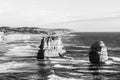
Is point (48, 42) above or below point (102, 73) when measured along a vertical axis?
above

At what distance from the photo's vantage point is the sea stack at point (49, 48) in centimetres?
7654

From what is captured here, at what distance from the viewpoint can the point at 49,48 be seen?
254ft

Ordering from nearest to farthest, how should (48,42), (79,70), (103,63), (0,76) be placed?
(0,76) → (79,70) → (103,63) → (48,42)

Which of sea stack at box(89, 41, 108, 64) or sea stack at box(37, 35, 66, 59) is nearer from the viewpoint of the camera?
sea stack at box(89, 41, 108, 64)

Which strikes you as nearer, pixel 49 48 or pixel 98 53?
pixel 98 53

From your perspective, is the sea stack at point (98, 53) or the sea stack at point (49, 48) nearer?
the sea stack at point (98, 53)

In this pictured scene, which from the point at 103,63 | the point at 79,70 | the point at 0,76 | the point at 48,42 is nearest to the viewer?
the point at 0,76

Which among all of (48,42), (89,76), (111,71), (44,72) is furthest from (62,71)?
(48,42)

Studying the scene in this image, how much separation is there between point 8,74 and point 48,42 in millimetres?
27856

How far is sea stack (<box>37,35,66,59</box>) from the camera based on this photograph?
76544 mm

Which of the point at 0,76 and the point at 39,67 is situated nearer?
the point at 0,76

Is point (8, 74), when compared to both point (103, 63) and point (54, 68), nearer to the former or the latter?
point (54, 68)

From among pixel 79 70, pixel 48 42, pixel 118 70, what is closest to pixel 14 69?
pixel 79 70

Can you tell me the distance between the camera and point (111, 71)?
57.2 metres
